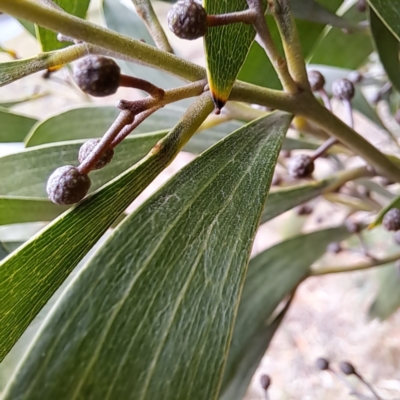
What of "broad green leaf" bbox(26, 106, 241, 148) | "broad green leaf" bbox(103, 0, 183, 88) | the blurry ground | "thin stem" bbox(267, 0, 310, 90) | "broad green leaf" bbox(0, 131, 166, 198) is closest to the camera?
"thin stem" bbox(267, 0, 310, 90)

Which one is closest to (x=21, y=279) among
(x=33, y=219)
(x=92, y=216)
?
(x=92, y=216)

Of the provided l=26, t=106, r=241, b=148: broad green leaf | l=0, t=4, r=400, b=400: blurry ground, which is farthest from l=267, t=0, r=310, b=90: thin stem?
l=0, t=4, r=400, b=400: blurry ground

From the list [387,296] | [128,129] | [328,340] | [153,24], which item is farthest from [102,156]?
[328,340]

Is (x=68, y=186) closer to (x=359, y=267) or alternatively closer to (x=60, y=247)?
(x=60, y=247)

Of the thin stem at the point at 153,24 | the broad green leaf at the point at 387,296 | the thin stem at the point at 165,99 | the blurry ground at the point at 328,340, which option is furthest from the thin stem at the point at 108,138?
the blurry ground at the point at 328,340

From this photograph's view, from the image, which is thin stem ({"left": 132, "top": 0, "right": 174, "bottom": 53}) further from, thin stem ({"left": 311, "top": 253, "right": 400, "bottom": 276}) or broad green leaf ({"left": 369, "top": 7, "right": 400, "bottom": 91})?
thin stem ({"left": 311, "top": 253, "right": 400, "bottom": 276})

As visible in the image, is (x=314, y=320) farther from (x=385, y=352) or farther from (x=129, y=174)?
(x=129, y=174)

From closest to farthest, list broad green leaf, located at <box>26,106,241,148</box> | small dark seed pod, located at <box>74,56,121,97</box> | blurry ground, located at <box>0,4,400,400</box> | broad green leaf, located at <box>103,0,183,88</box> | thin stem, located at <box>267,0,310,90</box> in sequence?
1. small dark seed pod, located at <box>74,56,121,97</box>
2. thin stem, located at <box>267,0,310,90</box>
3. broad green leaf, located at <box>26,106,241,148</box>
4. broad green leaf, located at <box>103,0,183,88</box>
5. blurry ground, located at <box>0,4,400,400</box>
